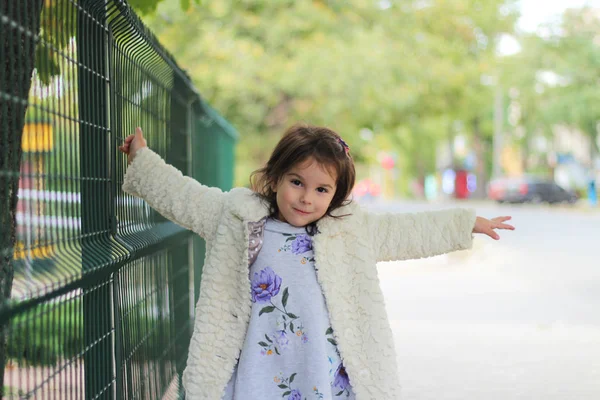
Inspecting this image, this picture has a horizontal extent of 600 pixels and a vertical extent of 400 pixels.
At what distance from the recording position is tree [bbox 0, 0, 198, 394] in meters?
2.21

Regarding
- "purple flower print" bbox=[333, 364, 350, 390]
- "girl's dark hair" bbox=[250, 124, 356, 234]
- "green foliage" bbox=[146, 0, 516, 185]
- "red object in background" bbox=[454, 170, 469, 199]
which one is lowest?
"purple flower print" bbox=[333, 364, 350, 390]

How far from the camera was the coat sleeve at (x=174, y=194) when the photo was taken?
3.27 m

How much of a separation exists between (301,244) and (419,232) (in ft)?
1.39

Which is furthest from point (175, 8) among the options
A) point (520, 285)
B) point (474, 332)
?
point (474, 332)

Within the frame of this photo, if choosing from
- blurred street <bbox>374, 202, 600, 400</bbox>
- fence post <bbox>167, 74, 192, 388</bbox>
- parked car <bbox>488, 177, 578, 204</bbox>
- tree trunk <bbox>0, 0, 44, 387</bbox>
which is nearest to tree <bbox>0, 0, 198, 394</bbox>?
tree trunk <bbox>0, 0, 44, 387</bbox>

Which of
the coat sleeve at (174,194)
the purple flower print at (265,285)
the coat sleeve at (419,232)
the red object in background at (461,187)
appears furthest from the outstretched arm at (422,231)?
the red object in background at (461,187)

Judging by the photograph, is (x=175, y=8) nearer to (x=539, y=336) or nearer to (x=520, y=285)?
(x=520, y=285)

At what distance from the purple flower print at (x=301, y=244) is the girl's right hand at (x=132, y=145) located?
2.12ft

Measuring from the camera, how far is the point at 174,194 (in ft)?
10.8

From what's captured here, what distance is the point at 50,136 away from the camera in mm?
2570

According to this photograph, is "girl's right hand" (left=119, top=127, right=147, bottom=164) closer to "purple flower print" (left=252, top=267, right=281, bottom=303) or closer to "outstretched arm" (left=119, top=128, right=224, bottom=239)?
"outstretched arm" (left=119, top=128, right=224, bottom=239)

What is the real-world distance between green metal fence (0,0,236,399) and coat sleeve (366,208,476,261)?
34.5 inches

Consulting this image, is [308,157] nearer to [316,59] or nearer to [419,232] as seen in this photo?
[419,232]

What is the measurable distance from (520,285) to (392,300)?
6.79ft
